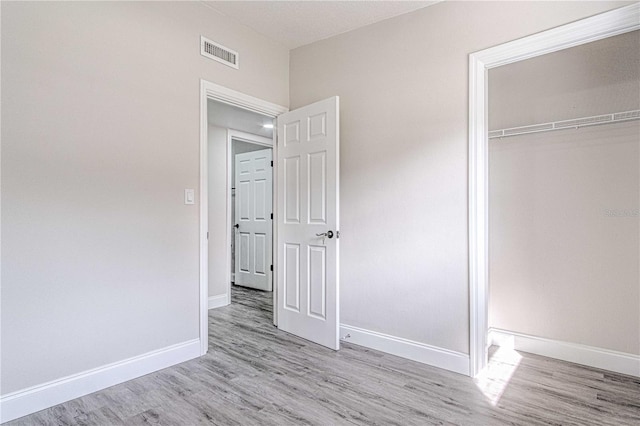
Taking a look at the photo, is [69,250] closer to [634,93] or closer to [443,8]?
[443,8]

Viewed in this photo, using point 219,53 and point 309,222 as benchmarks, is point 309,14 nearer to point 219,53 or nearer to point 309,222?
point 219,53

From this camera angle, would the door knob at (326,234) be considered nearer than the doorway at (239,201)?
Yes

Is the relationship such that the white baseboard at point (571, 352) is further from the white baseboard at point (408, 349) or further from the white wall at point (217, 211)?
the white wall at point (217, 211)

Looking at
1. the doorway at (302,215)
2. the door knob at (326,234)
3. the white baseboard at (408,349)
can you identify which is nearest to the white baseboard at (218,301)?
the doorway at (302,215)

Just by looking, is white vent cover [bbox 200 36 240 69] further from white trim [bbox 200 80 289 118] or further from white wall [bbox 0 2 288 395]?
white trim [bbox 200 80 289 118]

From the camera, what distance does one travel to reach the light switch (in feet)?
8.81

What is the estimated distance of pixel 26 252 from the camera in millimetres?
1945

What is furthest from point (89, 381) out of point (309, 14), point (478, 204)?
point (309, 14)

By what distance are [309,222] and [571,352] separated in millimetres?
2313

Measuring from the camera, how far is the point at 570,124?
2.66 m

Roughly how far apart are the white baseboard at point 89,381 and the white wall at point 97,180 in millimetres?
49

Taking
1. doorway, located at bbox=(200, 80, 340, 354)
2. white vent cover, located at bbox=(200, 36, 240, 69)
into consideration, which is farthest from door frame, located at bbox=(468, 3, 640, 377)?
white vent cover, located at bbox=(200, 36, 240, 69)

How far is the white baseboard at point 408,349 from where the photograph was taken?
2484mm

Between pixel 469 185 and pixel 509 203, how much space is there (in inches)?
32.0
